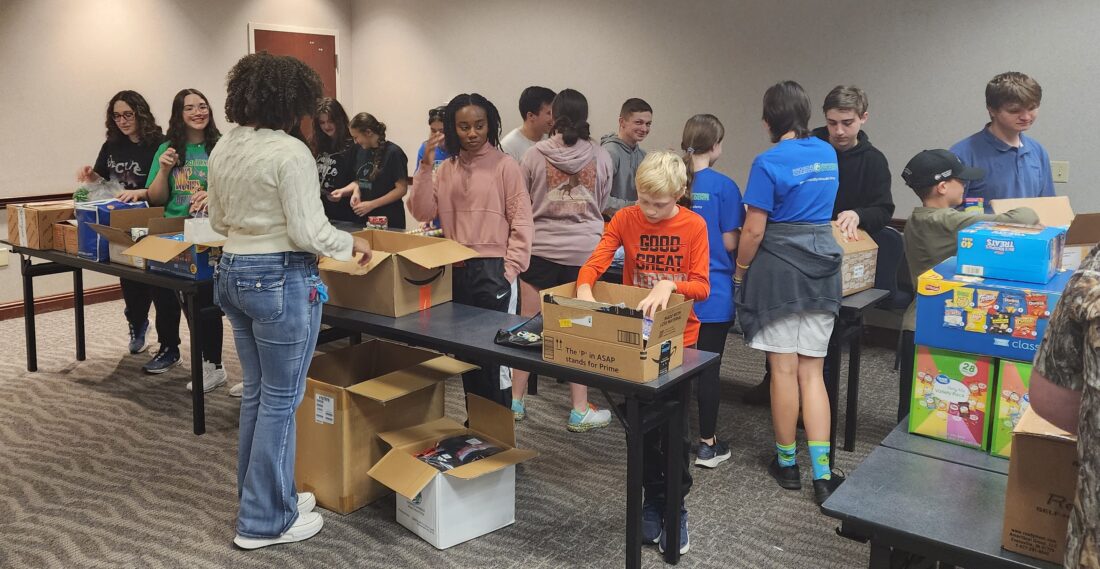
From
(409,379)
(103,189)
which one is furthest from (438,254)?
(103,189)

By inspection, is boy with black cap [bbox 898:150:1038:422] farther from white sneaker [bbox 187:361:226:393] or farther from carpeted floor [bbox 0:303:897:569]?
white sneaker [bbox 187:361:226:393]

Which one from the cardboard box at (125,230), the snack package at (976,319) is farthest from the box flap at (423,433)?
the snack package at (976,319)

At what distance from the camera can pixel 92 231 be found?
13.5 feet

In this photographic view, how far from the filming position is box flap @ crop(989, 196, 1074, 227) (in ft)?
10.5

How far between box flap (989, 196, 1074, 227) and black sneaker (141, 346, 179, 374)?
393cm

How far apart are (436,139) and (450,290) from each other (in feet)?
1.81

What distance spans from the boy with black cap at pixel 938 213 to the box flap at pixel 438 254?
1548 mm

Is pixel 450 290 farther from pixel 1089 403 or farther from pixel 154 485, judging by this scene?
pixel 1089 403

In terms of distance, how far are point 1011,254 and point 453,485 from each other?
1.69 metres

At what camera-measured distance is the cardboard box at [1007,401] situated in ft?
6.17

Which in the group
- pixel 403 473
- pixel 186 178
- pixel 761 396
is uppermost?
pixel 186 178

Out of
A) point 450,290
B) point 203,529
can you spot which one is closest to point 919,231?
point 450,290

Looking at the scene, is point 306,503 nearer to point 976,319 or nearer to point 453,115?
point 453,115

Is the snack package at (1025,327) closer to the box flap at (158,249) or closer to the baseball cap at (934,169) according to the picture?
the baseball cap at (934,169)
